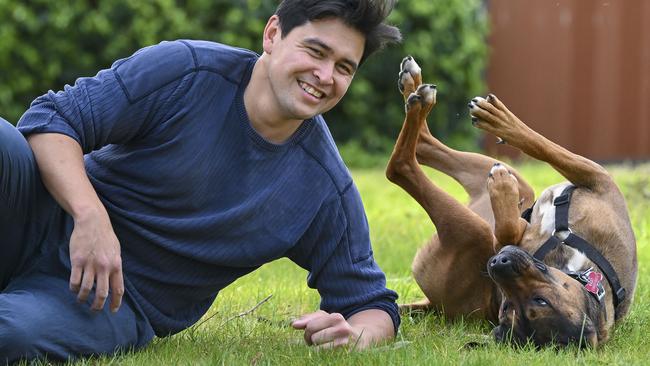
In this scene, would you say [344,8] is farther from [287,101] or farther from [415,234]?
[415,234]

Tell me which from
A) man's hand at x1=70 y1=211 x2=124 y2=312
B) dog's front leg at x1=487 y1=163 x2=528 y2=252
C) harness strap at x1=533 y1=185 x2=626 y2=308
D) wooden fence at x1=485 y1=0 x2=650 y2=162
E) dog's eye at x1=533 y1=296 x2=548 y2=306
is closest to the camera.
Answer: man's hand at x1=70 y1=211 x2=124 y2=312

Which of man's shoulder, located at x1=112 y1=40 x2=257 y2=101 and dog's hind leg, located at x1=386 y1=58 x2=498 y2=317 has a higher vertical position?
man's shoulder, located at x1=112 y1=40 x2=257 y2=101

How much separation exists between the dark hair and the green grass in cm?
107

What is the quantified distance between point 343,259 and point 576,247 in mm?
1032

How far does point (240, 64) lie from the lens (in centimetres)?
365

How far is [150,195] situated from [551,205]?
6.11 ft

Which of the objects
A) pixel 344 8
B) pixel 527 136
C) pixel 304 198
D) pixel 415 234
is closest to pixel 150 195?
pixel 304 198

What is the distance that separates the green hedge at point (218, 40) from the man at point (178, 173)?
683 centimetres

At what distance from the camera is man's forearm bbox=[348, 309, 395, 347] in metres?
3.72

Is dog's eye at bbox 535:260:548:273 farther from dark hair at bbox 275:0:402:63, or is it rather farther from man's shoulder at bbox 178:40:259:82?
man's shoulder at bbox 178:40:259:82

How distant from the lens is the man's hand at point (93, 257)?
10.4 feet

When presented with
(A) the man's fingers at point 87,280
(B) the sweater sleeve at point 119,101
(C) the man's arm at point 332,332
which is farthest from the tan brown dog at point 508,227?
(A) the man's fingers at point 87,280

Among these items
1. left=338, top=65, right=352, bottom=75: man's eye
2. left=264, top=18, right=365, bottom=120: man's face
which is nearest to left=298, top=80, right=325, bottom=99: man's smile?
left=264, top=18, right=365, bottom=120: man's face

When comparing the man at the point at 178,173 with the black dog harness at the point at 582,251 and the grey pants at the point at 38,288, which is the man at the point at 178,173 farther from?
the black dog harness at the point at 582,251
